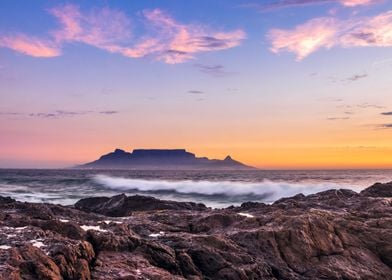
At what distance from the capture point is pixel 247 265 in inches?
396

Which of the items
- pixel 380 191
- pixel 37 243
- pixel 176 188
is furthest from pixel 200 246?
pixel 176 188

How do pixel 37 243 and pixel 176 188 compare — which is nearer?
pixel 37 243

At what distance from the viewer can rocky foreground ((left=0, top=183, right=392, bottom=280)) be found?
336 inches

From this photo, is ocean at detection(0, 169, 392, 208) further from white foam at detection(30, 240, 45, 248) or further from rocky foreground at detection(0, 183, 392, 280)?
white foam at detection(30, 240, 45, 248)

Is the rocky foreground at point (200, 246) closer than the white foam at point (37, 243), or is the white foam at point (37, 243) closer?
the rocky foreground at point (200, 246)

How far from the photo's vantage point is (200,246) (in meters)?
10.4

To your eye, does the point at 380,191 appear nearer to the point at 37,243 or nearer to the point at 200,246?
the point at 200,246

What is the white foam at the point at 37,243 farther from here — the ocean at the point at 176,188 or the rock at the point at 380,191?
the ocean at the point at 176,188

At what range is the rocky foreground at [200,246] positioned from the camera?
8.52 meters

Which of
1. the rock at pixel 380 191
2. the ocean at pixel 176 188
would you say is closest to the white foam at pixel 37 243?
the rock at pixel 380 191

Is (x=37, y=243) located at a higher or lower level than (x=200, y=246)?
higher

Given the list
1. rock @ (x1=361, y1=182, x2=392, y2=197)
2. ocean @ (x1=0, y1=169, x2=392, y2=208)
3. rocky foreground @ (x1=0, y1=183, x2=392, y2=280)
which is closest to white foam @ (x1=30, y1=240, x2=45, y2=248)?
rocky foreground @ (x1=0, y1=183, x2=392, y2=280)

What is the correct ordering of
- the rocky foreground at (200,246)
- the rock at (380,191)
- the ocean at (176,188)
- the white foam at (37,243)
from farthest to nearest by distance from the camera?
the ocean at (176,188)
the rock at (380,191)
the white foam at (37,243)
the rocky foreground at (200,246)

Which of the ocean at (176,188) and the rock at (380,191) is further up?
the rock at (380,191)
